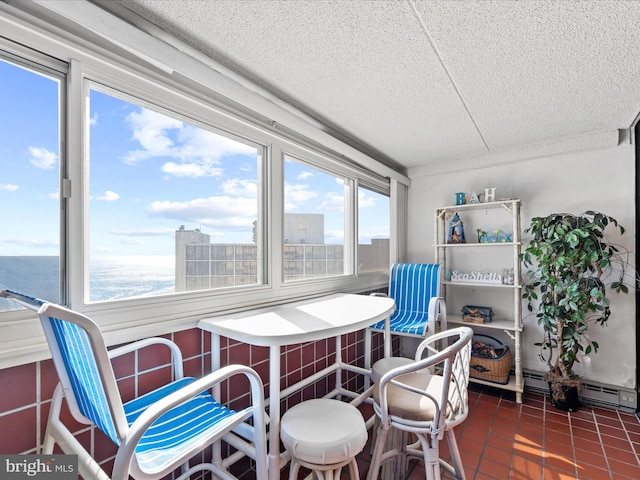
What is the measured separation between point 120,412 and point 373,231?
9.10 feet

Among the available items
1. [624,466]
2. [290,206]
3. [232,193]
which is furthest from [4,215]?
[624,466]

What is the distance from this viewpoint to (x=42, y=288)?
118cm

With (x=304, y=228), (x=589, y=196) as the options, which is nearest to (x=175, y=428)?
(x=304, y=228)

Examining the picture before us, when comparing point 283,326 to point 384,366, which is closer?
point 283,326

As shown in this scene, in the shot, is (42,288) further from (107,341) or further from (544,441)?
(544,441)

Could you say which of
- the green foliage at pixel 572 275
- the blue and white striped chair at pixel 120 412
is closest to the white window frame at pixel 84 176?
the blue and white striped chair at pixel 120 412

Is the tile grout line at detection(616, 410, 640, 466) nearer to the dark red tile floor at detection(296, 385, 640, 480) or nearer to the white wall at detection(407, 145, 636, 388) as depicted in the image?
the dark red tile floor at detection(296, 385, 640, 480)

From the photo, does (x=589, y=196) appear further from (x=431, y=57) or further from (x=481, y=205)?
(x=431, y=57)

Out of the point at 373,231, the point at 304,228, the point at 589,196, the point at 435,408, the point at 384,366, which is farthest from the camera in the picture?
the point at 373,231

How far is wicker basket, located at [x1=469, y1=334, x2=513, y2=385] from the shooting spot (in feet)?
8.86

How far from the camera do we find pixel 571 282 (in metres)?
2.38

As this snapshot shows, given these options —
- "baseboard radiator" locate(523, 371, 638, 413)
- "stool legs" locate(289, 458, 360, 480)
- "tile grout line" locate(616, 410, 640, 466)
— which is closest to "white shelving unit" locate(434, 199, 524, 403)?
"baseboard radiator" locate(523, 371, 638, 413)

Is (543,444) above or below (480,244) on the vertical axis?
below

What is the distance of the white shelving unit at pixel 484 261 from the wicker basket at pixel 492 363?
51 millimetres
